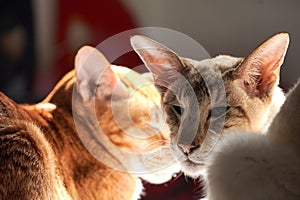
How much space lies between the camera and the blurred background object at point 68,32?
138 cm

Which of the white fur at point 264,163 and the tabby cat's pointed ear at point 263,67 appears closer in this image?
the white fur at point 264,163

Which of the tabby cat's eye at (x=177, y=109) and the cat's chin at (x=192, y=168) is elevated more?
the tabby cat's eye at (x=177, y=109)

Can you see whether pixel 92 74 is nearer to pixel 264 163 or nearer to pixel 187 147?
pixel 187 147

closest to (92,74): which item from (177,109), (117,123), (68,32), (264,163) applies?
(117,123)

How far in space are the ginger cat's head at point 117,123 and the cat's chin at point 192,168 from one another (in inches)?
7.2

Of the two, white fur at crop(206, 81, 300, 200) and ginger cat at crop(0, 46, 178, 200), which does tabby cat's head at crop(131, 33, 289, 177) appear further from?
white fur at crop(206, 81, 300, 200)

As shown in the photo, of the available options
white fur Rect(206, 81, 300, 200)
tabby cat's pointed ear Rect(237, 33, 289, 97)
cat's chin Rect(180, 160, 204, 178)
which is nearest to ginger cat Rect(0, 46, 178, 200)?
cat's chin Rect(180, 160, 204, 178)

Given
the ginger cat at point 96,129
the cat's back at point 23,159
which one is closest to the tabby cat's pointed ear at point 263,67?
the ginger cat at point 96,129

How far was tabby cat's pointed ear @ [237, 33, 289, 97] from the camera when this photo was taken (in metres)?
0.98

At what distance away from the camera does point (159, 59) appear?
1079 millimetres

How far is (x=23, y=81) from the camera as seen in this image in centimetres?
162

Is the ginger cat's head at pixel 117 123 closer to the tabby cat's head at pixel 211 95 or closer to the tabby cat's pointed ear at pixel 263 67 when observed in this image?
the tabby cat's head at pixel 211 95

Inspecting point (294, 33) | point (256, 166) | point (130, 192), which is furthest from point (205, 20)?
point (256, 166)

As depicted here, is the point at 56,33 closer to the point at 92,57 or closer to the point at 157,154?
the point at 92,57
